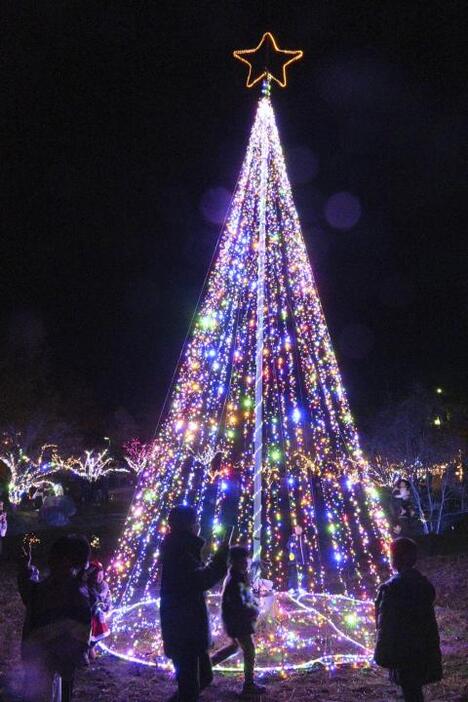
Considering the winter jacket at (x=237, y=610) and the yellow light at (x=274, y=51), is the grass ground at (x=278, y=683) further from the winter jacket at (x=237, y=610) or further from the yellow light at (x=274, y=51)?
the yellow light at (x=274, y=51)

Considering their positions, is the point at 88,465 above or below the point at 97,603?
above

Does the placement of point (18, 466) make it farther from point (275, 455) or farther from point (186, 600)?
point (186, 600)

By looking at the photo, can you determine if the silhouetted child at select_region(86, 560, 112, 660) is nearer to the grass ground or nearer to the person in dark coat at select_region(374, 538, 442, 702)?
the grass ground

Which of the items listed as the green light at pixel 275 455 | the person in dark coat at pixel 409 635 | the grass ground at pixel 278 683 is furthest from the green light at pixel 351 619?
the green light at pixel 275 455

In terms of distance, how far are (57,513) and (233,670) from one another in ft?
59.0

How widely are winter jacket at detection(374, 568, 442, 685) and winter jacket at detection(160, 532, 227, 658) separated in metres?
1.27

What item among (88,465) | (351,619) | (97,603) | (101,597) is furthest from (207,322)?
(88,465)

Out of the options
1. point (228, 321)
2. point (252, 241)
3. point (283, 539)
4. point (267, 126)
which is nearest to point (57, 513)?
point (283, 539)

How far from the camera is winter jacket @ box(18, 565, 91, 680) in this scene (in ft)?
11.8

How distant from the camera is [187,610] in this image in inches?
154

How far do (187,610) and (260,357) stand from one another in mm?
4610

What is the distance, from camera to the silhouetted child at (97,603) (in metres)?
6.27

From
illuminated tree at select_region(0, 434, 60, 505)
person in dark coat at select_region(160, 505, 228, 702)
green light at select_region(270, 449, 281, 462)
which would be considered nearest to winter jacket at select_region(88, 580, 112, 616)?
person in dark coat at select_region(160, 505, 228, 702)

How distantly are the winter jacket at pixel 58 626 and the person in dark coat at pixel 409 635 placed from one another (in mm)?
2137
